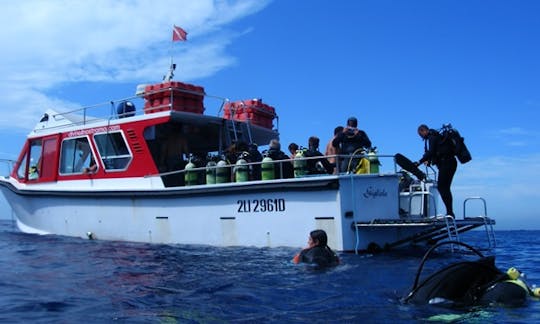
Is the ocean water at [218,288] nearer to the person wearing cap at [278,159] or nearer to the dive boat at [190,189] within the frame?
the dive boat at [190,189]

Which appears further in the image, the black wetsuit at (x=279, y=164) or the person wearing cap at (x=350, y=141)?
the black wetsuit at (x=279, y=164)

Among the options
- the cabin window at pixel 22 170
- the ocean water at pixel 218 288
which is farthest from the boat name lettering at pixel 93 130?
Result: the ocean water at pixel 218 288

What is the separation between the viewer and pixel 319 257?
6945mm

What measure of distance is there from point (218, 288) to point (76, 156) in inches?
296

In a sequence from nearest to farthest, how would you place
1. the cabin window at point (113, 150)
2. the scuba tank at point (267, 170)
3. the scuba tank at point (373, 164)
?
1. the scuba tank at point (373, 164)
2. the scuba tank at point (267, 170)
3. the cabin window at point (113, 150)

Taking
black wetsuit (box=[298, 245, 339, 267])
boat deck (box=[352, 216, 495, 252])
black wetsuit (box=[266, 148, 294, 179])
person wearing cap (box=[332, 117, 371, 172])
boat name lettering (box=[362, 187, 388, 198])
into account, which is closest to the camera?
black wetsuit (box=[298, 245, 339, 267])

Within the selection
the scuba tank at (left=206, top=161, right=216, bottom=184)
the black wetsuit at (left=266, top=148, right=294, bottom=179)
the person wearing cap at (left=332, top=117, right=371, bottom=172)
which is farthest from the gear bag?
the scuba tank at (left=206, top=161, right=216, bottom=184)

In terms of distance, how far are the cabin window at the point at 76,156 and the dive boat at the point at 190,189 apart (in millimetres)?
24

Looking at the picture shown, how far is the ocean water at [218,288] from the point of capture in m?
4.50

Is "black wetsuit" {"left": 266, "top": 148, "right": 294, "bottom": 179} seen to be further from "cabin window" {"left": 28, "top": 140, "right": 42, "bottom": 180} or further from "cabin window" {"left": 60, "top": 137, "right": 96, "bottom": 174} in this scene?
"cabin window" {"left": 28, "top": 140, "right": 42, "bottom": 180}

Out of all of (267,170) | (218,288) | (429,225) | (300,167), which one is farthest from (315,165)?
(218,288)

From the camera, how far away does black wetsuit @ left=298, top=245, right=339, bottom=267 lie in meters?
6.94

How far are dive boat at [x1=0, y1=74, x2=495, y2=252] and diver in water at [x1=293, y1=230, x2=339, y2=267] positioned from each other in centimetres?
117

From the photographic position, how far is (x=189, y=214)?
10055mm
